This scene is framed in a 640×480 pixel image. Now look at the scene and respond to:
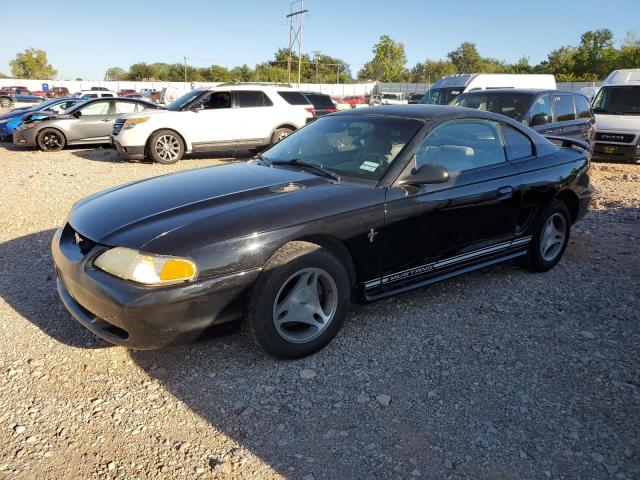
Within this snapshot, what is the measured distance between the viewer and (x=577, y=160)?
15.5ft

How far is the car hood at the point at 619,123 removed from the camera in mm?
11523

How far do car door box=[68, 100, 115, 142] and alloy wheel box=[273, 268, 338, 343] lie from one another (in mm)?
11839

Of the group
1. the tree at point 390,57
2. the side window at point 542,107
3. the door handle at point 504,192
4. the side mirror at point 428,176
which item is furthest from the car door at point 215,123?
the tree at point 390,57

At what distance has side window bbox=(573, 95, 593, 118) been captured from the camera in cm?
955

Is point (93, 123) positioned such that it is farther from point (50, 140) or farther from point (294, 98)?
point (294, 98)

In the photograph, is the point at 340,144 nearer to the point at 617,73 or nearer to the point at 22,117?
the point at 617,73

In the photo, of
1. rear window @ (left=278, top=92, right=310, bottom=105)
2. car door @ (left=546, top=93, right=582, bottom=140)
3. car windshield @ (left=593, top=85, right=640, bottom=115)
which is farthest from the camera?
car windshield @ (left=593, top=85, right=640, bottom=115)

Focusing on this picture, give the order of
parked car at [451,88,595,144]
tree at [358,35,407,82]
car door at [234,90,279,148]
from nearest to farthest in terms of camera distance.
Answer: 1. parked car at [451,88,595,144]
2. car door at [234,90,279,148]
3. tree at [358,35,407,82]

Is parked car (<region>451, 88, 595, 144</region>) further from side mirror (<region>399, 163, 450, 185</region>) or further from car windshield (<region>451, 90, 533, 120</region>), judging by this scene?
side mirror (<region>399, 163, 450, 185</region>)

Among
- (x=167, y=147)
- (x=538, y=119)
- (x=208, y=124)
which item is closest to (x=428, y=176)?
(x=538, y=119)

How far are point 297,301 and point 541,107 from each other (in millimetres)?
7455

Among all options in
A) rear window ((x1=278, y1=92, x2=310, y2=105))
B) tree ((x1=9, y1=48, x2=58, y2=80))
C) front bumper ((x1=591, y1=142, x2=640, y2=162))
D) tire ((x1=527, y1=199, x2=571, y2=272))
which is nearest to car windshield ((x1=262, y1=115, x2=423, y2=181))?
tire ((x1=527, y1=199, x2=571, y2=272))

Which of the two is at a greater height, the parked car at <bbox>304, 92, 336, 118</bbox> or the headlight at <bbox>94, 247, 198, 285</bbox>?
the parked car at <bbox>304, 92, 336, 118</bbox>

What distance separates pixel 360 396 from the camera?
2764 millimetres
